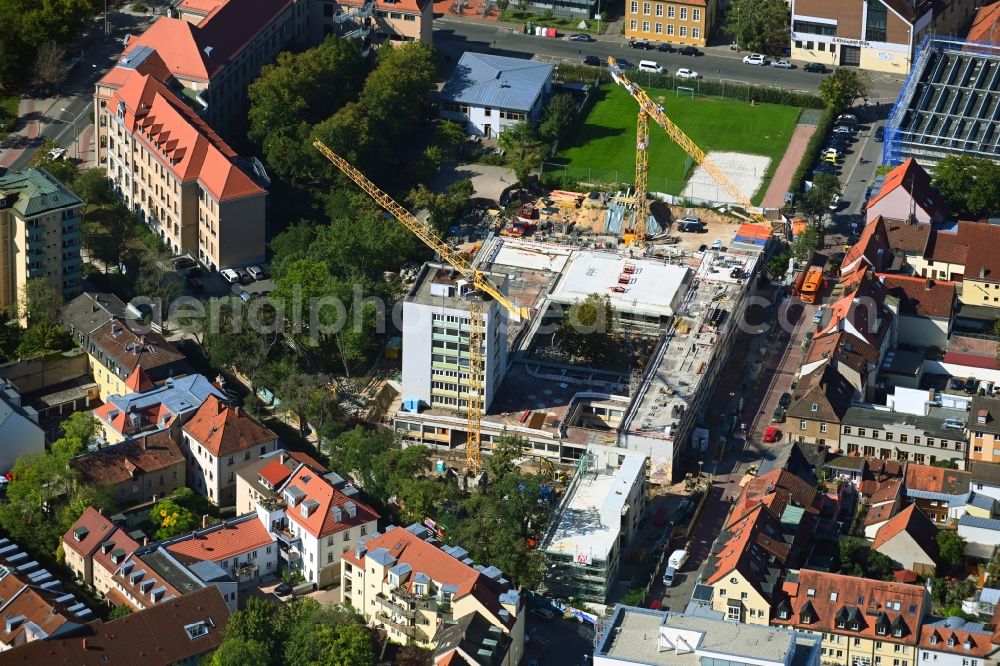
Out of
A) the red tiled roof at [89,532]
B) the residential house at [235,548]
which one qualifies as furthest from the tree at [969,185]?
the red tiled roof at [89,532]

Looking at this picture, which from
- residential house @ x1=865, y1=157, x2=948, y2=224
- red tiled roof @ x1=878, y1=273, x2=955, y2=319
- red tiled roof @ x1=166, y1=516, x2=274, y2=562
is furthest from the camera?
residential house @ x1=865, y1=157, x2=948, y2=224

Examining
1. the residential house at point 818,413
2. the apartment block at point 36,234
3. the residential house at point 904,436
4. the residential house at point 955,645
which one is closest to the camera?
the residential house at point 955,645

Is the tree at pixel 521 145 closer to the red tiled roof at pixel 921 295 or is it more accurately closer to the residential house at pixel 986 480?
the red tiled roof at pixel 921 295

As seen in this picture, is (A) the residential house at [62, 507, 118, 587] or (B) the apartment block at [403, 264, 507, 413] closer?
(A) the residential house at [62, 507, 118, 587]

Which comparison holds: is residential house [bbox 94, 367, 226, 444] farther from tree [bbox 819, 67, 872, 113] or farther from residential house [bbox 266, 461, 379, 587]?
tree [bbox 819, 67, 872, 113]

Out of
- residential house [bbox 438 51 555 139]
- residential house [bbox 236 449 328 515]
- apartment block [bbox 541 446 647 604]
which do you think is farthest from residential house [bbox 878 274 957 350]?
residential house [bbox 236 449 328 515]

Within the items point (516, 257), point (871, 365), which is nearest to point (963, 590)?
point (871, 365)
